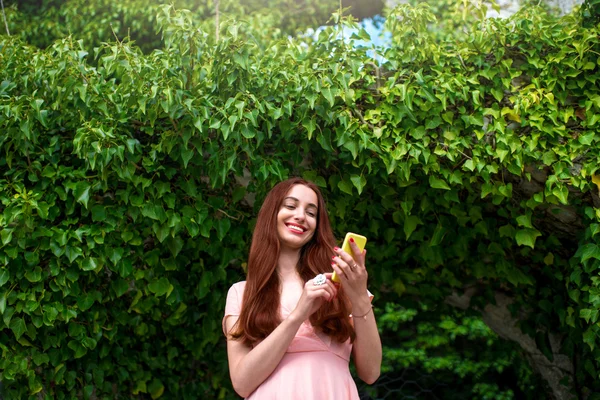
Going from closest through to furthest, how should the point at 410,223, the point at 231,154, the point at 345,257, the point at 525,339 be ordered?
the point at 345,257 → the point at 231,154 → the point at 410,223 → the point at 525,339

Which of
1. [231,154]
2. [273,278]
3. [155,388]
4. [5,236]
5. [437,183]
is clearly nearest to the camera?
[273,278]

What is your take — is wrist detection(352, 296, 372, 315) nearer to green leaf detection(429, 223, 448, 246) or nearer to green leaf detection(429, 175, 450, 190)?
green leaf detection(429, 175, 450, 190)

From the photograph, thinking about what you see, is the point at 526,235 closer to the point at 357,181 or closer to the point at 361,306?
the point at 357,181

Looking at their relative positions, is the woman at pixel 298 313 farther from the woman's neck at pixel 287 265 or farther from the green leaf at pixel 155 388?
the green leaf at pixel 155 388

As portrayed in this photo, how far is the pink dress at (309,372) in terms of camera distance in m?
1.66

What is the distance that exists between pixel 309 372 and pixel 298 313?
19 centimetres

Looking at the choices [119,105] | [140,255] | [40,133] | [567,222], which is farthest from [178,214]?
[567,222]

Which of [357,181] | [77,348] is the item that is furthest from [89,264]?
[357,181]

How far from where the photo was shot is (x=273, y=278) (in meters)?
1.81

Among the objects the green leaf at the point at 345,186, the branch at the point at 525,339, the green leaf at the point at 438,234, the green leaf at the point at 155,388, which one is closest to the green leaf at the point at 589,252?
the green leaf at the point at 438,234

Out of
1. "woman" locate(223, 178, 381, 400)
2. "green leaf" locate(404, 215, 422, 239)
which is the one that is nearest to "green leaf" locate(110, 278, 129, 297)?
"woman" locate(223, 178, 381, 400)

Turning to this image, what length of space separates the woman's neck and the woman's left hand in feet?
0.85

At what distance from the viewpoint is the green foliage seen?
2.36 metres

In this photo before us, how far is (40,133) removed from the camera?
2.51m
